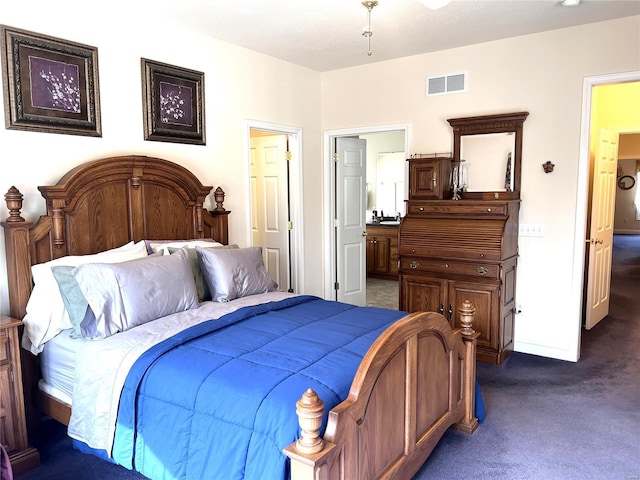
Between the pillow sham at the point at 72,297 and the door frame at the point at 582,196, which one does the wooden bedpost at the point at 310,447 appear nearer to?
the pillow sham at the point at 72,297

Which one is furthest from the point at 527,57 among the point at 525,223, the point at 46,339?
the point at 46,339

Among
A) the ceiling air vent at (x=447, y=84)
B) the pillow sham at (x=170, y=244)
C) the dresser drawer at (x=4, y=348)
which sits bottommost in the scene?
the dresser drawer at (x=4, y=348)

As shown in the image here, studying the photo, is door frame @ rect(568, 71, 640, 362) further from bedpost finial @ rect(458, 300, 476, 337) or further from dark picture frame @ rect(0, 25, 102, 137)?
dark picture frame @ rect(0, 25, 102, 137)

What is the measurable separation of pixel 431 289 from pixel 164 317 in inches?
92.4

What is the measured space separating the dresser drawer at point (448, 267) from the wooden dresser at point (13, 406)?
2.96m

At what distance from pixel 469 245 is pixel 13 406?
3.27 m

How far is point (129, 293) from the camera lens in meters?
2.59

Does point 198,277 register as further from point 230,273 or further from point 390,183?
point 390,183

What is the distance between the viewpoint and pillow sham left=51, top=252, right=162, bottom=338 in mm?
2525

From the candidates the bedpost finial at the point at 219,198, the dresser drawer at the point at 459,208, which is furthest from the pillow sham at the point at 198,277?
the dresser drawer at the point at 459,208

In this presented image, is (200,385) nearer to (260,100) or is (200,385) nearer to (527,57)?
(260,100)

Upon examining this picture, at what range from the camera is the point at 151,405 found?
2104 millimetres

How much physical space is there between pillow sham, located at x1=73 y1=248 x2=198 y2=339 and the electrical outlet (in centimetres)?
288

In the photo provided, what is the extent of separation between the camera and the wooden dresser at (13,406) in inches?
96.8
